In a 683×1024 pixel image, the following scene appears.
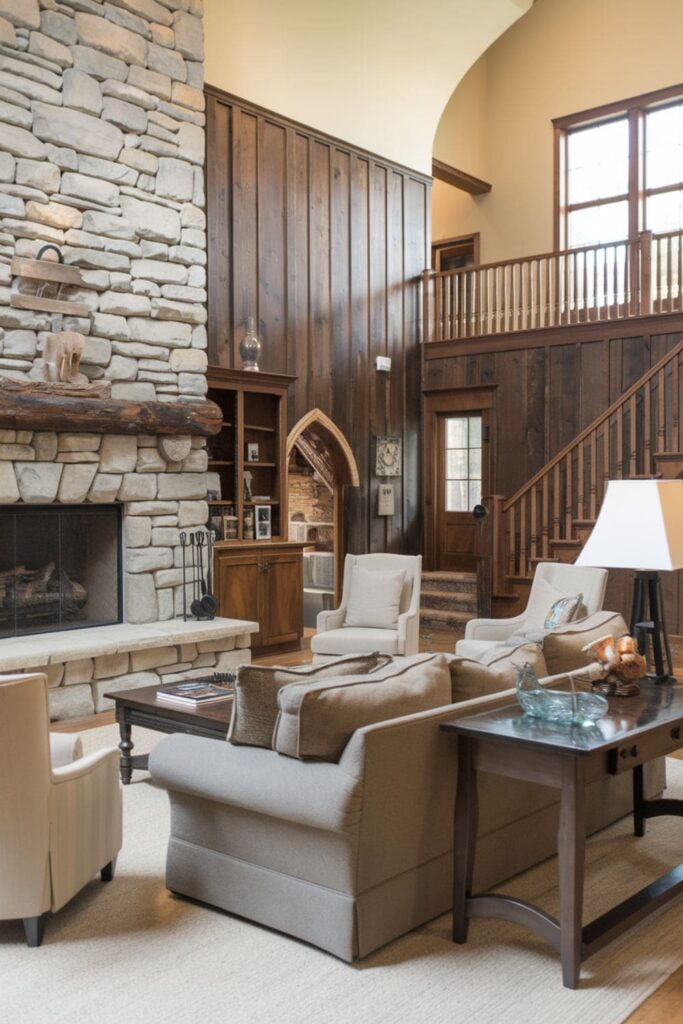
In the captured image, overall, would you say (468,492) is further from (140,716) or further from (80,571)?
(140,716)

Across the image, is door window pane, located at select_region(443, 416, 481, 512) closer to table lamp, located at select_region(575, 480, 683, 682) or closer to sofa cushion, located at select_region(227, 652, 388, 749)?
table lamp, located at select_region(575, 480, 683, 682)

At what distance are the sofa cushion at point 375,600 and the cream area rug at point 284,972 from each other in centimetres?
360

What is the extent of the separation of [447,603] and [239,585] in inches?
102

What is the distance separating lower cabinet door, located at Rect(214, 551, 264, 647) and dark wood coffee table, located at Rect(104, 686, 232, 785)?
2985mm

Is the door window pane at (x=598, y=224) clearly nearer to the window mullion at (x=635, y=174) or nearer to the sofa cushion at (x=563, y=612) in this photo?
the window mullion at (x=635, y=174)

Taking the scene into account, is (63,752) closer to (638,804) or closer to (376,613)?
(638,804)

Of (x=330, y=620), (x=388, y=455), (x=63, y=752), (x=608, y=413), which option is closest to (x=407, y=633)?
(x=330, y=620)

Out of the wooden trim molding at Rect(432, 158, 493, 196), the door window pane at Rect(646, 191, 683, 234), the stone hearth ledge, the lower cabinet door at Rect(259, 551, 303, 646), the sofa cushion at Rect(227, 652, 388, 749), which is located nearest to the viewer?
the sofa cushion at Rect(227, 652, 388, 749)

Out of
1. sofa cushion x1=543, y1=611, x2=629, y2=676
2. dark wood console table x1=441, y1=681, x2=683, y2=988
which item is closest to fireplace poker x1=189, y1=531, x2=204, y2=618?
sofa cushion x1=543, y1=611, x2=629, y2=676

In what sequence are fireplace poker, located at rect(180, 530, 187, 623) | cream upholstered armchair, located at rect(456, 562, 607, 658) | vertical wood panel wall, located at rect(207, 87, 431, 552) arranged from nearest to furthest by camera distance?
cream upholstered armchair, located at rect(456, 562, 607, 658) < fireplace poker, located at rect(180, 530, 187, 623) < vertical wood panel wall, located at rect(207, 87, 431, 552)

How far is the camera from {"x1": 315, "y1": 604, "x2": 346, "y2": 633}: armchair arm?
6.94 metres

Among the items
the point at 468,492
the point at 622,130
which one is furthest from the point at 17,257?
the point at 622,130

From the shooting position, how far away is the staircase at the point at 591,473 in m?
8.41

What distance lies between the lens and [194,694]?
435 centimetres
